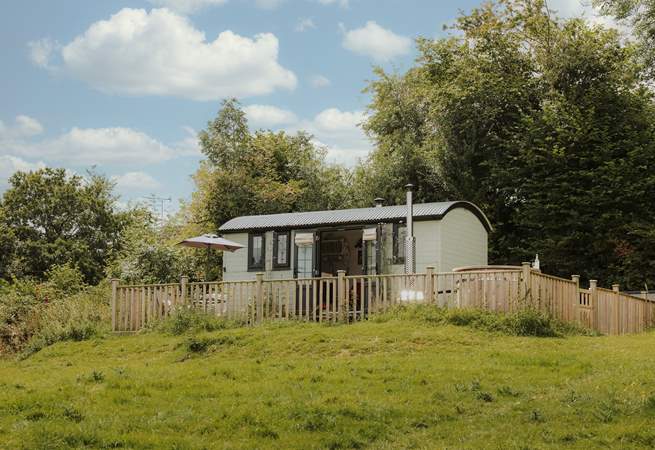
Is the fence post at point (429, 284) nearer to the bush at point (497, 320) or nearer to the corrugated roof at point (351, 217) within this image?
the bush at point (497, 320)

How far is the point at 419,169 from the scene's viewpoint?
31.9 metres

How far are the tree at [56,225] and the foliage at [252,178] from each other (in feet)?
26.4

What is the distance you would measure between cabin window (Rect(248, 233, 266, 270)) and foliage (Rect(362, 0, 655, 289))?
355 inches

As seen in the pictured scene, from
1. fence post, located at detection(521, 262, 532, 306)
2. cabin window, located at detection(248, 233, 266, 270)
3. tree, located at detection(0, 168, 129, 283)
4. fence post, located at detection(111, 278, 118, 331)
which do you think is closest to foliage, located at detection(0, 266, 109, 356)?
fence post, located at detection(111, 278, 118, 331)

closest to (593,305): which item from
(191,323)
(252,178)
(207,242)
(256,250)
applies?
(191,323)

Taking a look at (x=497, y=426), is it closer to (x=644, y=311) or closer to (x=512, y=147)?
(x=644, y=311)

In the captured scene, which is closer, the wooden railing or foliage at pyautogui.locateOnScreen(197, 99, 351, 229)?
the wooden railing

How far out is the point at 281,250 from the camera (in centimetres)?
2278

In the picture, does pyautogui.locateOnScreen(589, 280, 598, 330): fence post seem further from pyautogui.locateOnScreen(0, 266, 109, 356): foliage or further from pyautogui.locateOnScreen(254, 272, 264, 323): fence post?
pyautogui.locateOnScreen(0, 266, 109, 356): foliage

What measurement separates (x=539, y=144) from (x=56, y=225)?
23.0 metres

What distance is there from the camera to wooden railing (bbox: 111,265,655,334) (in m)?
14.2

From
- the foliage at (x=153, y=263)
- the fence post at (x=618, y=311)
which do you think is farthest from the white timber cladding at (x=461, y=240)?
the foliage at (x=153, y=263)

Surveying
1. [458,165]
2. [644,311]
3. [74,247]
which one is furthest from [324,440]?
[74,247]

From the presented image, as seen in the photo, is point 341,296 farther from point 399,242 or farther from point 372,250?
point 372,250
